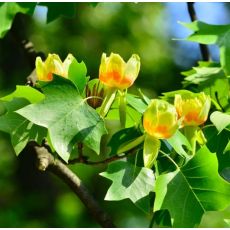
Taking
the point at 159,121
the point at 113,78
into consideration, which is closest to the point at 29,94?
the point at 113,78

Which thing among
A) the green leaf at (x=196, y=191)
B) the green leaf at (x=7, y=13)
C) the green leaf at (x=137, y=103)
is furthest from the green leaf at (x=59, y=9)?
the green leaf at (x=196, y=191)

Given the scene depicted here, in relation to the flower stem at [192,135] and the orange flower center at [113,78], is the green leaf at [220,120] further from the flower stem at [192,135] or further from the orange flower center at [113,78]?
the orange flower center at [113,78]

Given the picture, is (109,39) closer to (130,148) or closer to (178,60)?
(178,60)

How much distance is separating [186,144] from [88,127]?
20cm

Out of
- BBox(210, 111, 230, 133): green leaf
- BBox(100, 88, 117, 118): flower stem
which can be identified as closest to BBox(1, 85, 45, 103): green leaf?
BBox(100, 88, 117, 118): flower stem

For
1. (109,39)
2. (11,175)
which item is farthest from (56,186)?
(109,39)

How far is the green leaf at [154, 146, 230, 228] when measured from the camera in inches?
62.7

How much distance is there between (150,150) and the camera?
1.55m

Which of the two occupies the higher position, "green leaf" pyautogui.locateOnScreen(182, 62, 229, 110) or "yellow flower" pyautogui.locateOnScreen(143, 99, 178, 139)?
"yellow flower" pyautogui.locateOnScreen(143, 99, 178, 139)

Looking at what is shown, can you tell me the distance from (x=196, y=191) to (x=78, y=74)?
336 mm

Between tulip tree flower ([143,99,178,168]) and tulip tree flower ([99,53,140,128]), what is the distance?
0.07 metres

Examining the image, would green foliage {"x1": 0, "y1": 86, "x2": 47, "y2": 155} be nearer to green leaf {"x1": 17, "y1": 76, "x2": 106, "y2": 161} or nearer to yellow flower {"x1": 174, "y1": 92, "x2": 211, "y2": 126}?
green leaf {"x1": 17, "y1": 76, "x2": 106, "y2": 161}

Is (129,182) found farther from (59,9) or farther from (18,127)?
(59,9)

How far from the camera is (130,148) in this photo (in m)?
1.60
